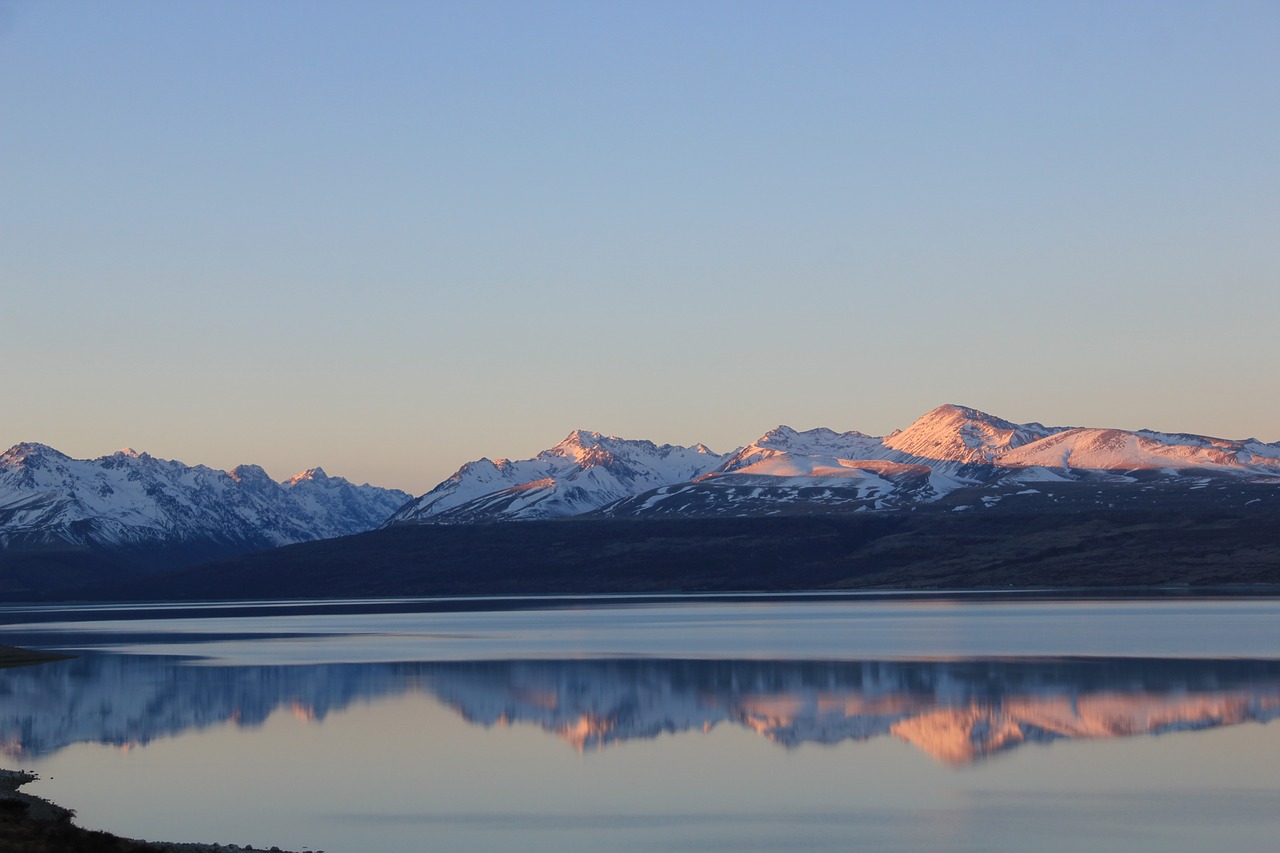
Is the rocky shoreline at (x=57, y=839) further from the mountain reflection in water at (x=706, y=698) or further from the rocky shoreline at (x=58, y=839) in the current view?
the mountain reflection in water at (x=706, y=698)

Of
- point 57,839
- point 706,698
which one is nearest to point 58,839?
point 57,839

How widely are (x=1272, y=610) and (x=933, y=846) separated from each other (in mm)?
108421

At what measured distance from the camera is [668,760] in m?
46.8

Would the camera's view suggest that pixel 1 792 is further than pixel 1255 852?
Yes

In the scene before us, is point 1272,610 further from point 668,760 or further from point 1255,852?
point 1255,852

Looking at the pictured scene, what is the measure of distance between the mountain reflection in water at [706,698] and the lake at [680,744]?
0.23 metres

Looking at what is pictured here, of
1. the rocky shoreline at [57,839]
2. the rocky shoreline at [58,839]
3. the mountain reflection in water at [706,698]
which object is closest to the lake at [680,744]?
the mountain reflection in water at [706,698]

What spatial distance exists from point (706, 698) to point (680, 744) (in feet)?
46.1

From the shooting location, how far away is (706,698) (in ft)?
211

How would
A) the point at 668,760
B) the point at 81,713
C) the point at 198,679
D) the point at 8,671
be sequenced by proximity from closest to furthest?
the point at 668,760 < the point at 81,713 < the point at 198,679 < the point at 8,671

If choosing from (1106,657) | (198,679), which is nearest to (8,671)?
(198,679)

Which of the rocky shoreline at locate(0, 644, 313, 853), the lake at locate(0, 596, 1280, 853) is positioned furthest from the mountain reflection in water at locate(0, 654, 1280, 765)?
the rocky shoreline at locate(0, 644, 313, 853)

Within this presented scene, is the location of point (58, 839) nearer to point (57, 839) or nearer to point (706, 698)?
point (57, 839)

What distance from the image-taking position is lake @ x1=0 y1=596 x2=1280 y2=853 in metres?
35.2
